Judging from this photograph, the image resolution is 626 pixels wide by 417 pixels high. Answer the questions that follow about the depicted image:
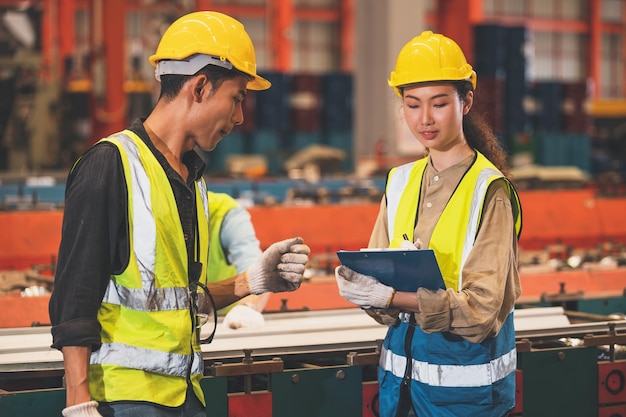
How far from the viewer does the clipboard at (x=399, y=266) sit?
2365 mm

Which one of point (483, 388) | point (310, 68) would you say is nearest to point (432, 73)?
point (483, 388)

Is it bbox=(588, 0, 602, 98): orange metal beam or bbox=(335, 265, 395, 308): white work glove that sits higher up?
bbox=(588, 0, 602, 98): orange metal beam

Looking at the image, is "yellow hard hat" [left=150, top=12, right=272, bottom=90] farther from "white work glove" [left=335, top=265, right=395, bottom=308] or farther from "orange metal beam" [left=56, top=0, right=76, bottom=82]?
"orange metal beam" [left=56, top=0, right=76, bottom=82]

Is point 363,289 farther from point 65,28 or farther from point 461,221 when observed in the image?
point 65,28

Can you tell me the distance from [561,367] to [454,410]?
3.79 ft

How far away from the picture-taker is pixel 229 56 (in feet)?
7.25

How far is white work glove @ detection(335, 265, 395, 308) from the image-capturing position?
2451 mm

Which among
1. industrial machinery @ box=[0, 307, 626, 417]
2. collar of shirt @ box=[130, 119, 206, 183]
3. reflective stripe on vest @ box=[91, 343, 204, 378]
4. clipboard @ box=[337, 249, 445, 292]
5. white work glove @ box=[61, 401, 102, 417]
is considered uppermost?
collar of shirt @ box=[130, 119, 206, 183]

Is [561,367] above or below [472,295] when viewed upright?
below

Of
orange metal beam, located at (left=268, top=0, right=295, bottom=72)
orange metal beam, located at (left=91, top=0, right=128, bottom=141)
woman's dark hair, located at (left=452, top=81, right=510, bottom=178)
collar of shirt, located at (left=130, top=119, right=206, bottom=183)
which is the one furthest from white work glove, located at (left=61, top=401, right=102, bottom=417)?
orange metal beam, located at (left=268, top=0, right=295, bottom=72)

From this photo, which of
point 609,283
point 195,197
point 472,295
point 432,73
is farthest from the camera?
Answer: point 609,283

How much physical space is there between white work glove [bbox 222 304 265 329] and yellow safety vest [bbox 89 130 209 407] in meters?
1.34

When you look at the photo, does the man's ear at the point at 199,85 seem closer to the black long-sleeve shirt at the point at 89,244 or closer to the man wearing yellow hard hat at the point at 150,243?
the man wearing yellow hard hat at the point at 150,243

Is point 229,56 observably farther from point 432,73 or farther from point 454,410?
point 454,410
